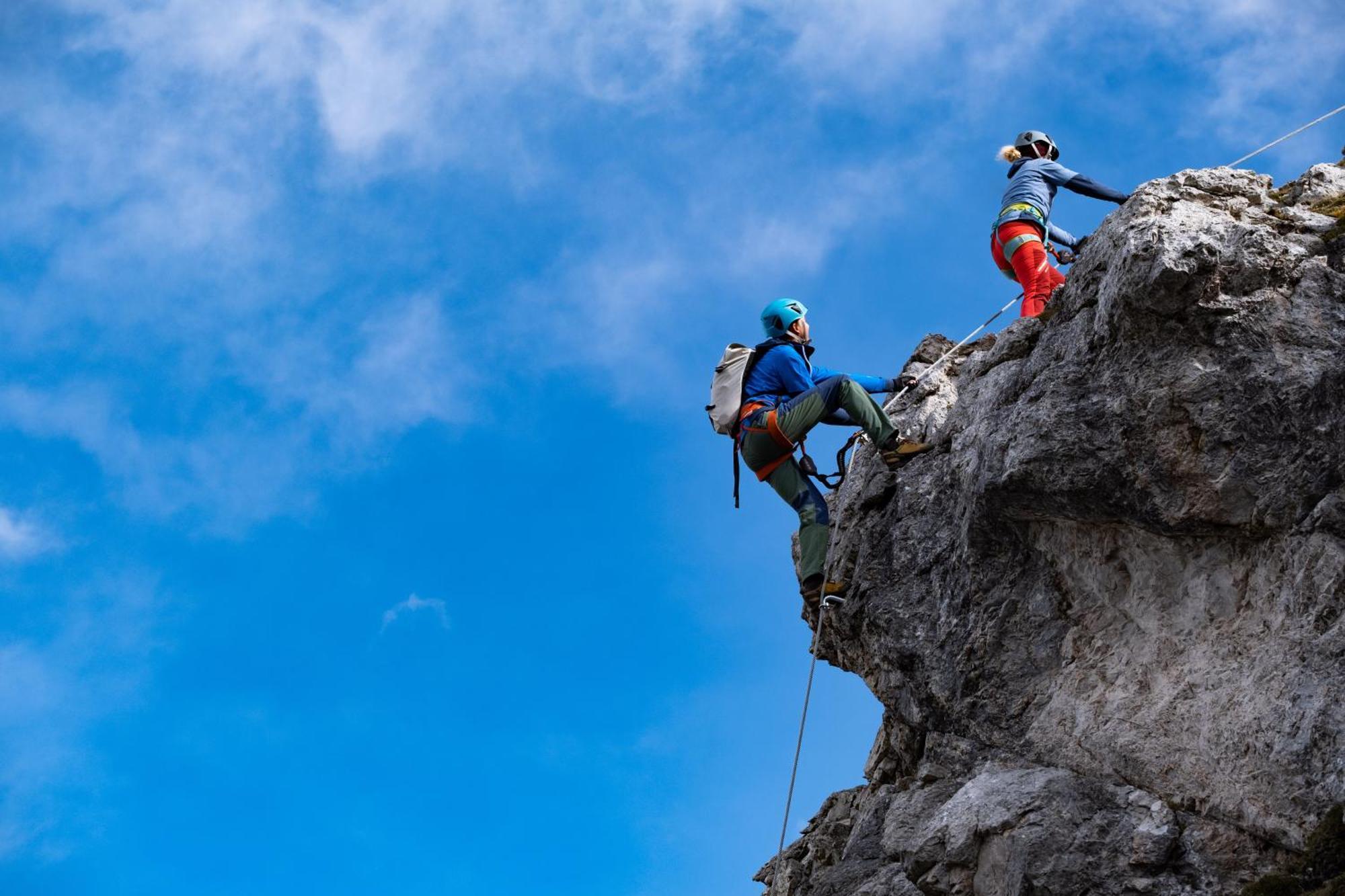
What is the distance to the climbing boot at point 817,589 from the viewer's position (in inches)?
613

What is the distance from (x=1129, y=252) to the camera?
1162 centimetres

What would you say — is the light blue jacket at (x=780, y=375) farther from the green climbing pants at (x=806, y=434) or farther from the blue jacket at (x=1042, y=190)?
the blue jacket at (x=1042, y=190)

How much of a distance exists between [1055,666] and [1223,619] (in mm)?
2067

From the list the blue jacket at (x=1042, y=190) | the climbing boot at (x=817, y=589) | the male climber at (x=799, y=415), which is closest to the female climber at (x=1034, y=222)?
the blue jacket at (x=1042, y=190)

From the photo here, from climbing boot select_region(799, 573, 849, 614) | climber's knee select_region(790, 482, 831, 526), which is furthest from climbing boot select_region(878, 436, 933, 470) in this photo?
climbing boot select_region(799, 573, 849, 614)

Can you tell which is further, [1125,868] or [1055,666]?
[1055,666]

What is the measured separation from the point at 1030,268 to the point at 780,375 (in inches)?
172

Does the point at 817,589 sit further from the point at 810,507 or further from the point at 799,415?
the point at 799,415

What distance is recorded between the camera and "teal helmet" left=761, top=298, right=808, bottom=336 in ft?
54.4

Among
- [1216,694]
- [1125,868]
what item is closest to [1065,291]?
[1216,694]

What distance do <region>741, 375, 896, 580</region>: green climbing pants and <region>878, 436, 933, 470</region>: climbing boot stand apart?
0.42 feet

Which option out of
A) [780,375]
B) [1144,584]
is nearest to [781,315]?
[780,375]

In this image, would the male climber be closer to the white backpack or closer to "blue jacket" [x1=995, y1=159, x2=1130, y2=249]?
the white backpack

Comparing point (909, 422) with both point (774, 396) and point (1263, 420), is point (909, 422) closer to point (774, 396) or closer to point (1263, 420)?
point (774, 396)
